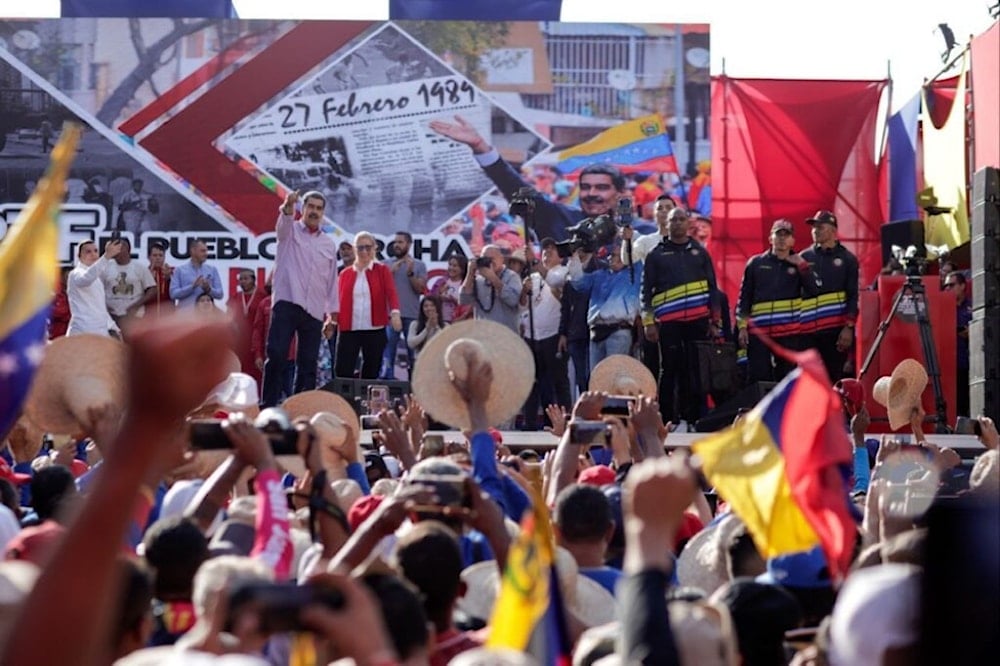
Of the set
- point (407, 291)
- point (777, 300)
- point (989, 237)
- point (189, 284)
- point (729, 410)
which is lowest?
point (729, 410)

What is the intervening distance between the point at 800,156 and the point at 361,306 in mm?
9577

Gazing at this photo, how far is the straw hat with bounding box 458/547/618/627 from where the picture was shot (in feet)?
14.8

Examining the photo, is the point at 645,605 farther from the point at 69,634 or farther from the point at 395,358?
the point at 395,358

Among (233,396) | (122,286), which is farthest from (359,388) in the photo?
(233,396)

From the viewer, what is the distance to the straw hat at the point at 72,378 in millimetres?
6805

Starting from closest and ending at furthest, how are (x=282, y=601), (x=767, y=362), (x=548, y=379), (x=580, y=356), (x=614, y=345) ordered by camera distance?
(x=282, y=601)
(x=767, y=362)
(x=614, y=345)
(x=580, y=356)
(x=548, y=379)

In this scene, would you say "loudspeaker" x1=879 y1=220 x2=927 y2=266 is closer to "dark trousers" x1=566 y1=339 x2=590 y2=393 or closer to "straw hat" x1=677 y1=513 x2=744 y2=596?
"dark trousers" x1=566 y1=339 x2=590 y2=393

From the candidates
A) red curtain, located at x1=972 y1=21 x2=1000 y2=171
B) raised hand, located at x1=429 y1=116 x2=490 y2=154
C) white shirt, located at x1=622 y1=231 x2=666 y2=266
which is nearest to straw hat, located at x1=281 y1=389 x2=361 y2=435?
white shirt, located at x1=622 y1=231 x2=666 y2=266

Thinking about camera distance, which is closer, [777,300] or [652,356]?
[777,300]

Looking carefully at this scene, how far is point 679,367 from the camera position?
45.6ft

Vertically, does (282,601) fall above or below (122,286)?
below

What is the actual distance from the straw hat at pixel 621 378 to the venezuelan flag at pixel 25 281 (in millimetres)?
6665

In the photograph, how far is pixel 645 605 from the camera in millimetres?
3150

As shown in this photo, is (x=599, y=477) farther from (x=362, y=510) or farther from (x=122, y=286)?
(x=122, y=286)
